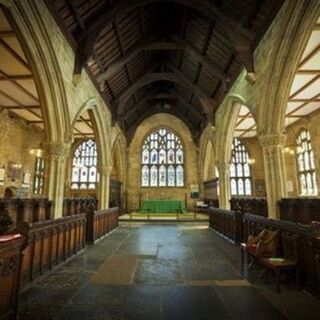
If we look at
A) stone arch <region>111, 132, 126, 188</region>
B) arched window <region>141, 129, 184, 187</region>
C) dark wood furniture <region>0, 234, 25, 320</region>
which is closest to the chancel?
dark wood furniture <region>0, 234, 25, 320</region>

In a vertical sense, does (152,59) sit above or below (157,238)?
above

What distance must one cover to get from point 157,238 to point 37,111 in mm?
7851

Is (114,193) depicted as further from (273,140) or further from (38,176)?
(273,140)

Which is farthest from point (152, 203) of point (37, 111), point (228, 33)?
point (228, 33)

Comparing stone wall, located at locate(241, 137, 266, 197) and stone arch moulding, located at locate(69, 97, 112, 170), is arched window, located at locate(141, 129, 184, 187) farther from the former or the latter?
stone arch moulding, located at locate(69, 97, 112, 170)

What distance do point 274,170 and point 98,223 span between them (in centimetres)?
507

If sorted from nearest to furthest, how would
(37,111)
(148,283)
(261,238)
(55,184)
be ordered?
(148,283), (261,238), (55,184), (37,111)

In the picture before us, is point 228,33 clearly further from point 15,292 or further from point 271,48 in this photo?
point 15,292

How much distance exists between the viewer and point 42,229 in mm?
4105

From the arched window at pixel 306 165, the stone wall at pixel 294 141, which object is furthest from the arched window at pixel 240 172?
the arched window at pixel 306 165

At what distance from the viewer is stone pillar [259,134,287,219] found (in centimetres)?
573

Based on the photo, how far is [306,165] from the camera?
12102 millimetres

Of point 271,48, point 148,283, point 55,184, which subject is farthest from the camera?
point 55,184

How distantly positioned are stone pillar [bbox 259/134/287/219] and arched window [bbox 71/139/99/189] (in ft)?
40.8
